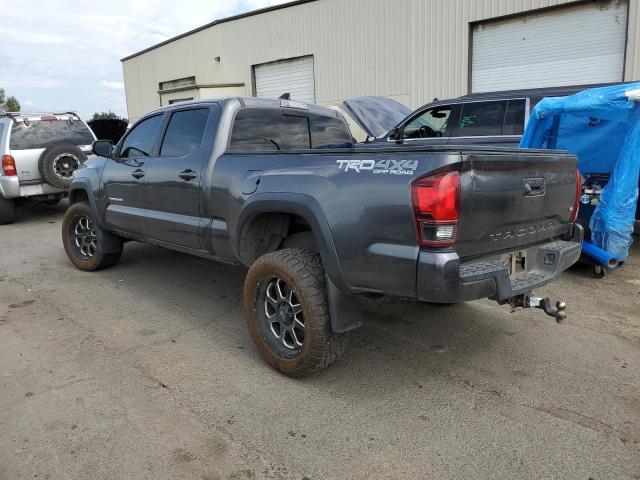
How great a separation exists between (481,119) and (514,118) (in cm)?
49

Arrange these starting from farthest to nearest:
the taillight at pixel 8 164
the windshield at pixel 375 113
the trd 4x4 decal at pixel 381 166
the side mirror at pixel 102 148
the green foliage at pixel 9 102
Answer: the green foliage at pixel 9 102 < the taillight at pixel 8 164 < the windshield at pixel 375 113 < the side mirror at pixel 102 148 < the trd 4x4 decal at pixel 381 166

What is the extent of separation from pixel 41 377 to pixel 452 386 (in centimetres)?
273

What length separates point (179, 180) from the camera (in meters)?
4.29

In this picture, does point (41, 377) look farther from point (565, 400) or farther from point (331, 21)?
point (331, 21)

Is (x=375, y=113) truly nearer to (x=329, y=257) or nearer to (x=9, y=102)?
(x=329, y=257)

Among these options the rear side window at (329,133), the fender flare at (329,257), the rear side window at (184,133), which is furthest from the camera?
the rear side window at (329,133)

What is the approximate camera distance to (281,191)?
3.32 metres

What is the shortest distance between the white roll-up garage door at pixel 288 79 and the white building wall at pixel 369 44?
0.99 feet

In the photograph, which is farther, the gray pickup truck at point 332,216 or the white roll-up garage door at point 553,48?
the white roll-up garage door at point 553,48

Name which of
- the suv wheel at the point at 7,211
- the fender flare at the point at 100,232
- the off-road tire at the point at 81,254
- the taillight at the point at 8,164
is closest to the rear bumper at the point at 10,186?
the taillight at the point at 8,164

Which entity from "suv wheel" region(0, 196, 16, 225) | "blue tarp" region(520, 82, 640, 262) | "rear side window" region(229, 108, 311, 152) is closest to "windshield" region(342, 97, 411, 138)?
"blue tarp" region(520, 82, 640, 262)

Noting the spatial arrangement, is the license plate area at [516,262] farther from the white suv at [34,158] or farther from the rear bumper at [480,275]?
the white suv at [34,158]

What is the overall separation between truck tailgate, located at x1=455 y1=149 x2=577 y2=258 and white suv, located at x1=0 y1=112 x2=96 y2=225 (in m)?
7.94

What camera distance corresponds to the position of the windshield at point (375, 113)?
846cm
